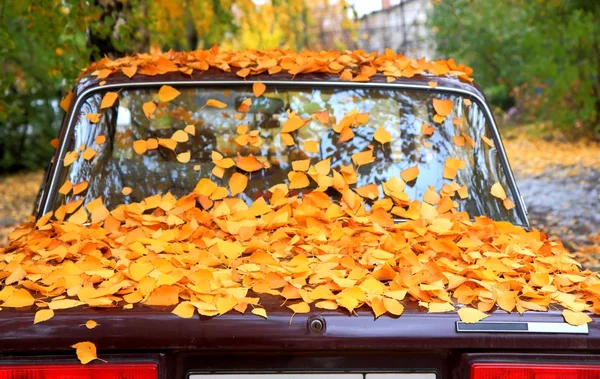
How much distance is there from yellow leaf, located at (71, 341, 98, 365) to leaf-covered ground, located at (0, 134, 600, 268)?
19.3 feet

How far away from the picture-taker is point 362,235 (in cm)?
252

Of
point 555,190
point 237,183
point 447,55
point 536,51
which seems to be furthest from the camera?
point 447,55

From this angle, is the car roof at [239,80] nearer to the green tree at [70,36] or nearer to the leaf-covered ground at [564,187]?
the green tree at [70,36]

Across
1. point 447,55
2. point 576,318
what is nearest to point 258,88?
point 576,318

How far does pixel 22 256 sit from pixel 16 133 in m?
16.3

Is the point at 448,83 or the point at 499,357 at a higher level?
the point at 448,83

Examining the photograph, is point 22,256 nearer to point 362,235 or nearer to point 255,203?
point 255,203

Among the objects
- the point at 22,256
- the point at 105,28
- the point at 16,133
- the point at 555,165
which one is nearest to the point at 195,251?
the point at 22,256

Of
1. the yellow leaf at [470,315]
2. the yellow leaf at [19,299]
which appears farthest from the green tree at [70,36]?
the yellow leaf at [470,315]

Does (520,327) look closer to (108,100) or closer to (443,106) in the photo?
(443,106)

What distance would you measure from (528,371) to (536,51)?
1681 cm

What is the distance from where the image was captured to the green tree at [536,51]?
15133 millimetres

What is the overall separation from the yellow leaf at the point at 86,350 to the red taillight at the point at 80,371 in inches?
0.9

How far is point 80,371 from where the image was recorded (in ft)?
6.12
